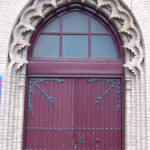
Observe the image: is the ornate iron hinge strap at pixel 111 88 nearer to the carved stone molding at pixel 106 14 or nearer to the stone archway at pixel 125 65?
the stone archway at pixel 125 65

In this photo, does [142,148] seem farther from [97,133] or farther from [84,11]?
[84,11]

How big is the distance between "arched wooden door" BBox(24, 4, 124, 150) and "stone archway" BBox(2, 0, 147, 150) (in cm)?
19

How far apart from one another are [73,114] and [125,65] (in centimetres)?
133

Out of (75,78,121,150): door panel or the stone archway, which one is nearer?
the stone archway

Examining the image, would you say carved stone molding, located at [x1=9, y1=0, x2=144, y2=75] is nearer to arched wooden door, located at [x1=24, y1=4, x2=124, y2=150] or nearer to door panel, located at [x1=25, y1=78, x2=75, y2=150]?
arched wooden door, located at [x1=24, y1=4, x2=124, y2=150]

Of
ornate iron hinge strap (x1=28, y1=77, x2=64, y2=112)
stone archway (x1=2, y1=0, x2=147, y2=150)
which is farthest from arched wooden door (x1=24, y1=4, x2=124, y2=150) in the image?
stone archway (x1=2, y1=0, x2=147, y2=150)

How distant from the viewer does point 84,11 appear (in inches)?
203

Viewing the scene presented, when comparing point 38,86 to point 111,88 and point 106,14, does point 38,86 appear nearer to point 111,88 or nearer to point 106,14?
point 111,88

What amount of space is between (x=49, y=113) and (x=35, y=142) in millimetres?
594

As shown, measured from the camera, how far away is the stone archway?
178 inches

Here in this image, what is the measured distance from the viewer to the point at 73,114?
4.85 meters

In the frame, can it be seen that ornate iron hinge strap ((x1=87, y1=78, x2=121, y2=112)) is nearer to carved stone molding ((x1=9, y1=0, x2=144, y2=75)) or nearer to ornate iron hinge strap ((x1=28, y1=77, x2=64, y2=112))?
carved stone molding ((x1=9, y1=0, x2=144, y2=75))

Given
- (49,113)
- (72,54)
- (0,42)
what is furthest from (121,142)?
(0,42)

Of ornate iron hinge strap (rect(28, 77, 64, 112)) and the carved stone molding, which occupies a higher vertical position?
the carved stone molding
